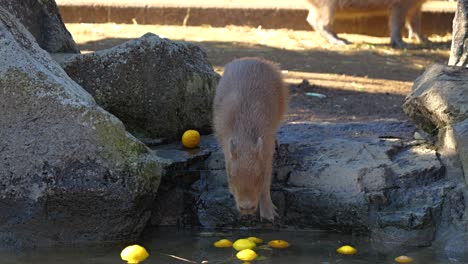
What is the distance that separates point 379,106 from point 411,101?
1980 millimetres

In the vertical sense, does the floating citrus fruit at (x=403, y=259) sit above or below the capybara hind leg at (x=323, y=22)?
below

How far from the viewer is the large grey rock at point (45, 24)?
21.5ft

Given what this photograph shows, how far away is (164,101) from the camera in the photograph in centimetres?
588

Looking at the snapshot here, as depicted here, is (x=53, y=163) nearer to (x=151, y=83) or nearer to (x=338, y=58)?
(x=151, y=83)

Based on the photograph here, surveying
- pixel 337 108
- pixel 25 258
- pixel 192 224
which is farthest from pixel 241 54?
pixel 25 258

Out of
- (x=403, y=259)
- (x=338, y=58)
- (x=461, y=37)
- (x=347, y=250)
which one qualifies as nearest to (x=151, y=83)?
(x=347, y=250)

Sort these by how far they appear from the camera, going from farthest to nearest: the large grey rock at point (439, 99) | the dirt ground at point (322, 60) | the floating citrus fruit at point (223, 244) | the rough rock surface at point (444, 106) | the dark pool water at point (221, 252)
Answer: the dirt ground at point (322, 60)
the large grey rock at point (439, 99)
the rough rock surface at point (444, 106)
the floating citrus fruit at point (223, 244)
the dark pool water at point (221, 252)

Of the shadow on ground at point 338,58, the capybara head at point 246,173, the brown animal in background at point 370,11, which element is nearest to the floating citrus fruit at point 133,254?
the capybara head at point 246,173

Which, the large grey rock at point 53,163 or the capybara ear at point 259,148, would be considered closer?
the large grey rock at point 53,163

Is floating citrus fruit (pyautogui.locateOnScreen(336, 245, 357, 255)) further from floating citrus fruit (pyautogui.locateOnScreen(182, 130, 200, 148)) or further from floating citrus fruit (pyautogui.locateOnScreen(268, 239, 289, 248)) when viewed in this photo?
floating citrus fruit (pyautogui.locateOnScreen(182, 130, 200, 148))

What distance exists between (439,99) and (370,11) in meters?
6.85

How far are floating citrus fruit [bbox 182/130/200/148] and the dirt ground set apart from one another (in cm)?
139

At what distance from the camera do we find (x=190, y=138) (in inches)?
225

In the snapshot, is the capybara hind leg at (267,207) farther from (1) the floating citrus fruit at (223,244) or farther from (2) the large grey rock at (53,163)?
(2) the large grey rock at (53,163)
